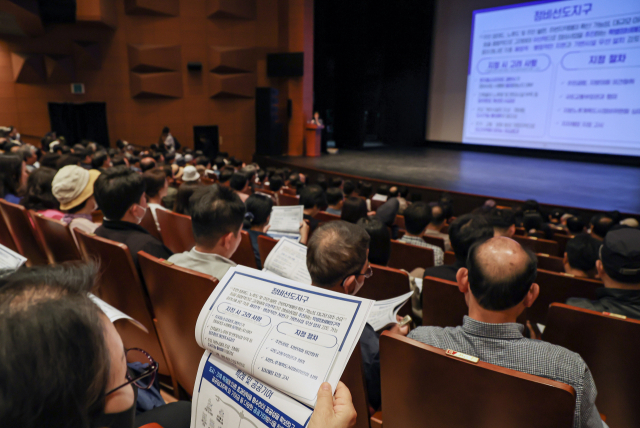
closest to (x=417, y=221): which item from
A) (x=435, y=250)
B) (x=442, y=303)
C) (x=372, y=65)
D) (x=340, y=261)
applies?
(x=435, y=250)

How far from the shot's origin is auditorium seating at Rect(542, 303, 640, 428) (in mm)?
1352

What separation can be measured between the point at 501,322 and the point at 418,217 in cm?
158

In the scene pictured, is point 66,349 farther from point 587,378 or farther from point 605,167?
point 605,167

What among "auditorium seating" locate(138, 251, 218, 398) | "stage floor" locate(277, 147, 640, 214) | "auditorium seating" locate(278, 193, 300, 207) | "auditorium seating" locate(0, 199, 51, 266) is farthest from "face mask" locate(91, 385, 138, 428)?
"stage floor" locate(277, 147, 640, 214)

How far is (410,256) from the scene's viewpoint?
101 inches

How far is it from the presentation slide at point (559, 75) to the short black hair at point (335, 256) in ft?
29.9

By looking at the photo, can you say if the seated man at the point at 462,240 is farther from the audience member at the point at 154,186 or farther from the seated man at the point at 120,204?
the audience member at the point at 154,186

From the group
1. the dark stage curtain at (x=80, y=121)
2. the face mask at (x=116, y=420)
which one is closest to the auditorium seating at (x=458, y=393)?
the face mask at (x=116, y=420)

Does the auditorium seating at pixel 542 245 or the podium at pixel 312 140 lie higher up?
the podium at pixel 312 140

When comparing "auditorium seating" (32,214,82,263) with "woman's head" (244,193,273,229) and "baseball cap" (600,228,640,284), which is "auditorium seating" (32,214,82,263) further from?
"baseball cap" (600,228,640,284)

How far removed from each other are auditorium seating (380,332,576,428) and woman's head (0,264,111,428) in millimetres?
660

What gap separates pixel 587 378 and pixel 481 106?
10.5 metres

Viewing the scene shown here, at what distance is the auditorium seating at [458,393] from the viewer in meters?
0.83

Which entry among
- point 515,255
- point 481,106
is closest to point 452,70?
point 481,106
